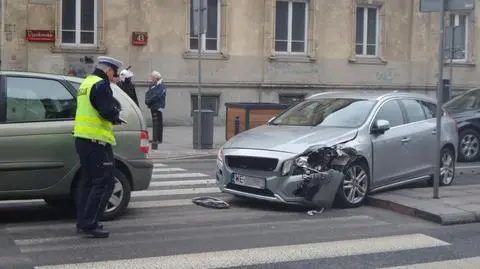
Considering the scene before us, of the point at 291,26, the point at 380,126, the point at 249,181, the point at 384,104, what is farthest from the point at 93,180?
the point at 291,26

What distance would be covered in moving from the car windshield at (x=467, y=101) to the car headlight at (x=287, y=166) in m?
8.46

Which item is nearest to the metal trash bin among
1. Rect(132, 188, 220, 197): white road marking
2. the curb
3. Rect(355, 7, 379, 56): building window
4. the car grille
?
Rect(132, 188, 220, 197): white road marking

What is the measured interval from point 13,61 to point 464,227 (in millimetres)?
15601

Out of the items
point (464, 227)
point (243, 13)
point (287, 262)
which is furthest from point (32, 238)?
point (243, 13)

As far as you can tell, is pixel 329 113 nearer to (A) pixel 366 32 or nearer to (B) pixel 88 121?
(B) pixel 88 121

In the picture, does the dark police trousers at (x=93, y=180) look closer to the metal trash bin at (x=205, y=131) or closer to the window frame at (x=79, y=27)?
the metal trash bin at (x=205, y=131)

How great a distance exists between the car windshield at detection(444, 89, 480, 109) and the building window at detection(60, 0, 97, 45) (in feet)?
35.6

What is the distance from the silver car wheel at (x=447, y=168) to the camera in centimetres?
1132

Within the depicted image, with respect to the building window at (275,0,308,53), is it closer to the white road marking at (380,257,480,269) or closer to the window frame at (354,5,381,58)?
the window frame at (354,5,381,58)

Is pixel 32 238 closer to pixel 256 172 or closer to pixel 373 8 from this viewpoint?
pixel 256 172

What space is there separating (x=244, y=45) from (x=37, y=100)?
1643 centimetres

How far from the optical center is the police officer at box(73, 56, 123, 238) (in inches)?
286

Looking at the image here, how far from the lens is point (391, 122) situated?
10266 millimetres

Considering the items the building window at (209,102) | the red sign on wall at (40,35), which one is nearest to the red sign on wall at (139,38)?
the red sign on wall at (40,35)
